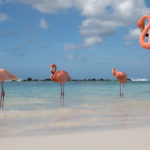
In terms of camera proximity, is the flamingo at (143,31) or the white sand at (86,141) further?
the flamingo at (143,31)

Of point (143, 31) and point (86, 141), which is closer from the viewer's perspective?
point (86, 141)

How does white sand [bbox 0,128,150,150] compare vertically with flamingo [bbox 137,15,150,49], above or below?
below

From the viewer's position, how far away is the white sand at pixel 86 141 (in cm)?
286

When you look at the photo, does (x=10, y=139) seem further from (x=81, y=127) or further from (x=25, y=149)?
(x=81, y=127)

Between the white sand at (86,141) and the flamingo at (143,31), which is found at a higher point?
the flamingo at (143,31)

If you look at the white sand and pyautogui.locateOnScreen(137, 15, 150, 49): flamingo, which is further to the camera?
pyautogui.locateOnScreen(137, 15, 150, 49): flamingo

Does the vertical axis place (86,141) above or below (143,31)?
below

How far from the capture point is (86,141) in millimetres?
3082

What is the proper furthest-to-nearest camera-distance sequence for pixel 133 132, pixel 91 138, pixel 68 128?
pixel 68 128 → pixel 133 132 → pixel 91 138

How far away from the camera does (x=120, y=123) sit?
4.29 meters

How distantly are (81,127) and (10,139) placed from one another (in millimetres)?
1240

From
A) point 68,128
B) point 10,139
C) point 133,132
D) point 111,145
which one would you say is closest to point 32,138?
point 10,139

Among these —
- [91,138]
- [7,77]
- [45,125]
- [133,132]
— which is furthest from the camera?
[7,77]

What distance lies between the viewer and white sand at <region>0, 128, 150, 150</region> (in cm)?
286
